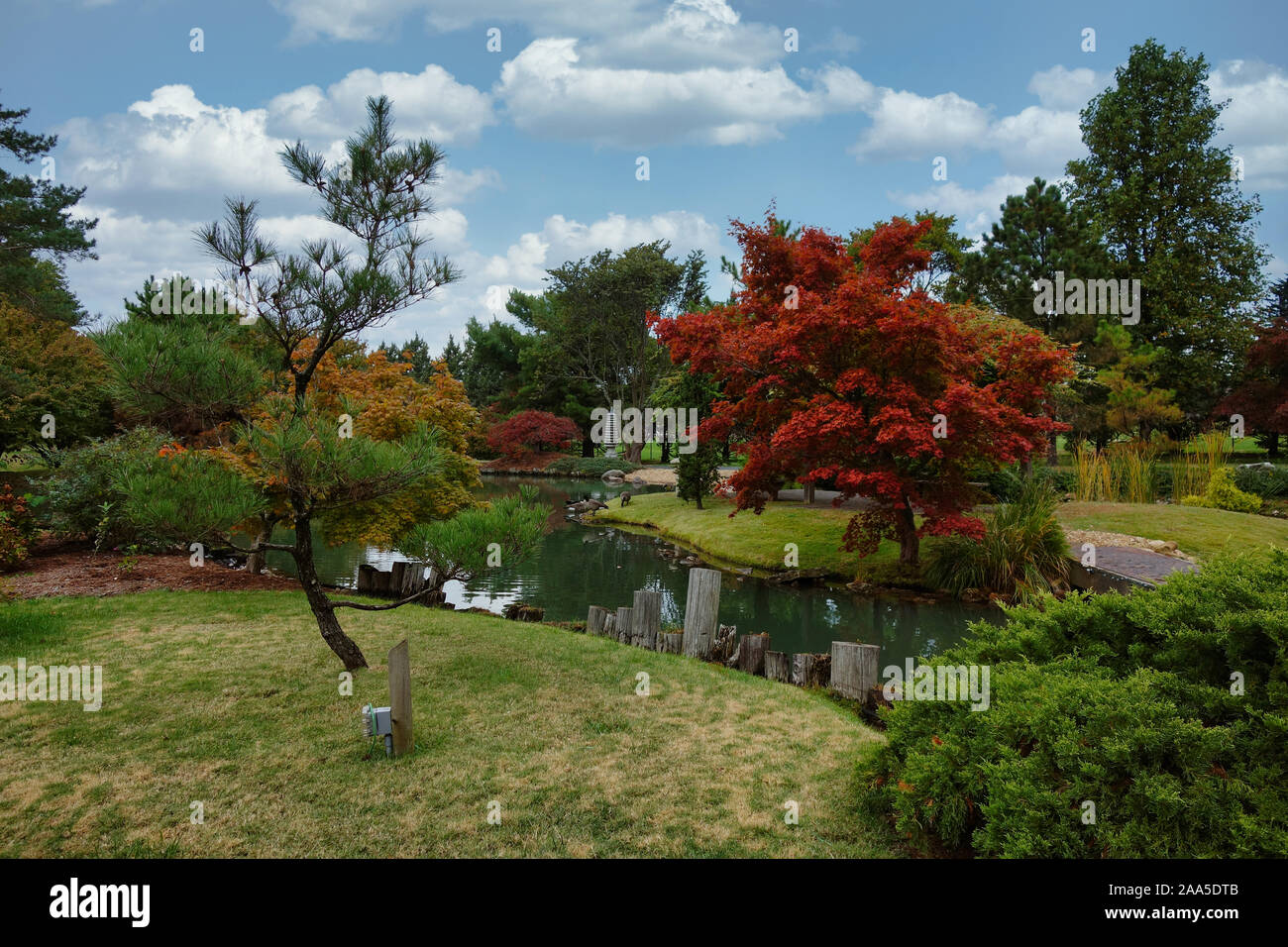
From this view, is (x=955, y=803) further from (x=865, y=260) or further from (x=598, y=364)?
(x=598, y=364)

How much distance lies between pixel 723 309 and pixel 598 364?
31.2 metres

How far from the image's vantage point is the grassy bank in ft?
40.2

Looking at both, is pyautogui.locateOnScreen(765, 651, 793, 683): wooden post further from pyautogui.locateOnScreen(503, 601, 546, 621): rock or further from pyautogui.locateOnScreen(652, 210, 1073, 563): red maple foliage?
pyautogui.locateOnScreen(652, 210, 1073, 563): red maple foliage

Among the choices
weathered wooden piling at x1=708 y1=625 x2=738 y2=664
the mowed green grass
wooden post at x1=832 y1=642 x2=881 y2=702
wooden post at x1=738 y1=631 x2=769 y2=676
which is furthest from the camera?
weathered wooden piling at x1=708 y1=625 x2=738 y2=664

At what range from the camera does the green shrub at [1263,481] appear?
16078 mm

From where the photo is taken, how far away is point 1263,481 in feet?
53.3

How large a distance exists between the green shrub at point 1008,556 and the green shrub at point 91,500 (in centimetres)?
1263

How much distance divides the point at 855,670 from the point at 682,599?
5768 millimetres

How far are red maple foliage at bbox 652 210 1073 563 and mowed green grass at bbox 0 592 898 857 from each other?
17.0 ft

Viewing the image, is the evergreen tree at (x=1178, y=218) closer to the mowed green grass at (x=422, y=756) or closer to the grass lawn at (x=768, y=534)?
Result: the grass lawn at (x=768, y=534)

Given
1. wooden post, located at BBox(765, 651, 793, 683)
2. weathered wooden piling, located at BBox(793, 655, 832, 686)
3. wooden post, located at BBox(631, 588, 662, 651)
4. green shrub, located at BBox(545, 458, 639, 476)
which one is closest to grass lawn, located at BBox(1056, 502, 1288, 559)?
weathered wooden piling, located at BBox(793, 655, 832, 686)

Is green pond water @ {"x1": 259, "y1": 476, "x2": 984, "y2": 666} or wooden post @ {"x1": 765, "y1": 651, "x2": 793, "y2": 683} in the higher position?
wooden post @ {"x1": 765, "y1": 651, "x2": 793, "y2": 683}
